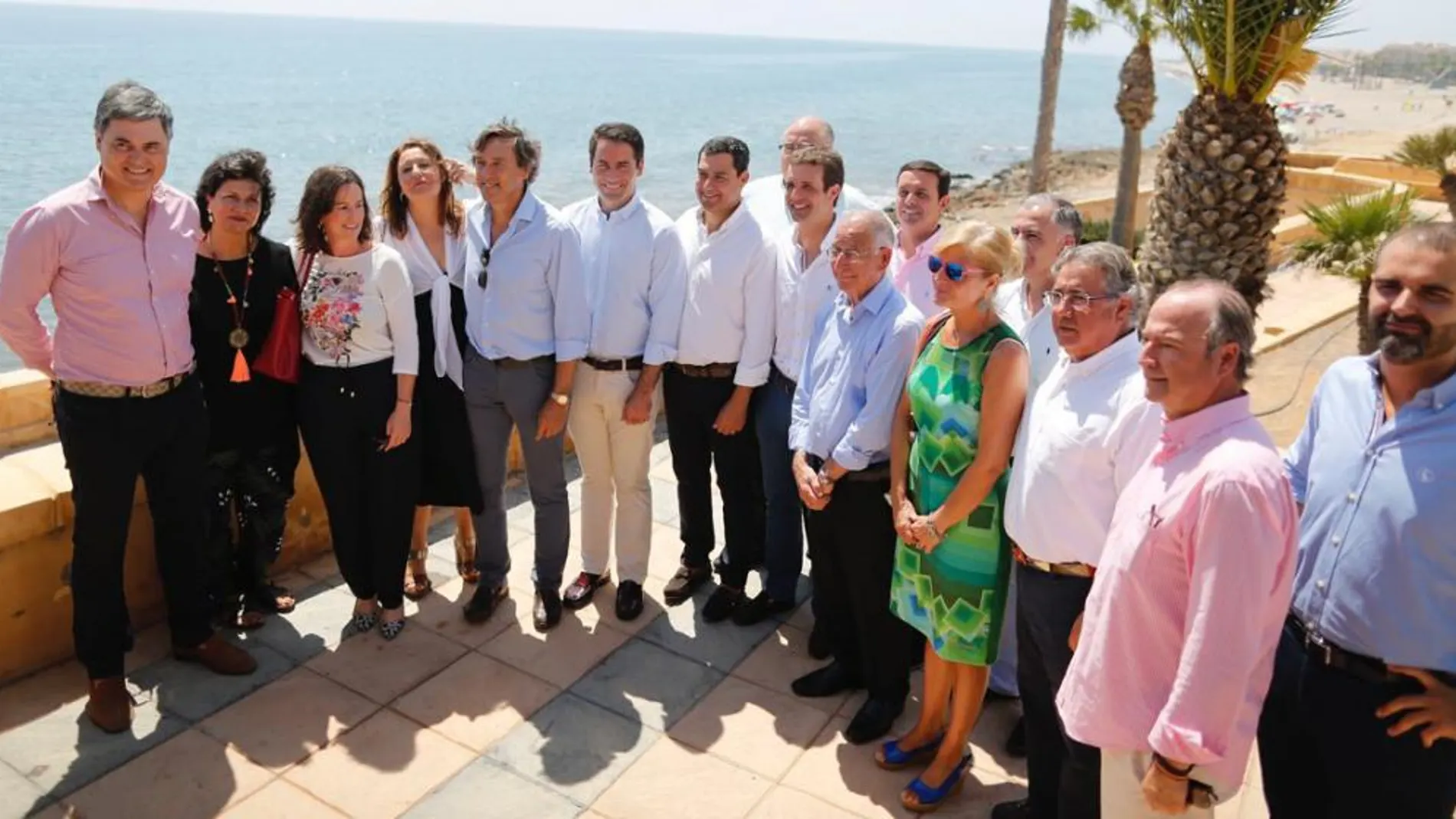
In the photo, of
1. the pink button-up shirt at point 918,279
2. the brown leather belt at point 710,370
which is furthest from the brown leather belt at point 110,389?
the pink button-up shirt at point 918,279

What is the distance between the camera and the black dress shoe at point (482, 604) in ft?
14.6

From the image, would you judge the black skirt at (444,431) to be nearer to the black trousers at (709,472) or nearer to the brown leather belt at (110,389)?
the black trousers at (709,472)

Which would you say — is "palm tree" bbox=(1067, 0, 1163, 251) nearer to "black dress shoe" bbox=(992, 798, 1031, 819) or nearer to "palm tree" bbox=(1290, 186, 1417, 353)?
"palm tree" bbox=(1290, 186, 1417, 353)

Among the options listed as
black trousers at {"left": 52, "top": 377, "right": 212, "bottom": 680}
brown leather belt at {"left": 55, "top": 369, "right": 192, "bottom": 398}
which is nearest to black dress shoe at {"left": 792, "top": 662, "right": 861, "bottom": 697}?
black trousers at {"left": 52, "top": 377, "right": 212, "bottom": 680}

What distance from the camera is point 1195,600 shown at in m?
2.18

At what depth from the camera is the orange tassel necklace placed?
390 centimetres

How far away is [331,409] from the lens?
159 inches

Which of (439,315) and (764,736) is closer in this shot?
(764,736)

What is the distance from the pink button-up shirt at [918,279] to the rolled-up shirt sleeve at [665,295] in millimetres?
870

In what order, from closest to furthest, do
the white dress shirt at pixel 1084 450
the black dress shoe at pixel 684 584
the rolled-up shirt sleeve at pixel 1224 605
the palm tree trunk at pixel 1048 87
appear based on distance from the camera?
the rolled-up shirt sleeve at pixel 1224 605 → the white dress shirt at pixel 1084 450 → the black dress shoe at pixel 684 584 → the palm tree trunk at pixel 1048 87

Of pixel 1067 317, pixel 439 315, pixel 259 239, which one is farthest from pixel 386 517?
pixel 1067 317

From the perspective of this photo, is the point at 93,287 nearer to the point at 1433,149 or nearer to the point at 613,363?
the point at 613,363

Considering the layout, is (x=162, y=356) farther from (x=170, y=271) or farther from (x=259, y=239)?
(x=259, y=239)

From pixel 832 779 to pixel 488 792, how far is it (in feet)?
3.75
